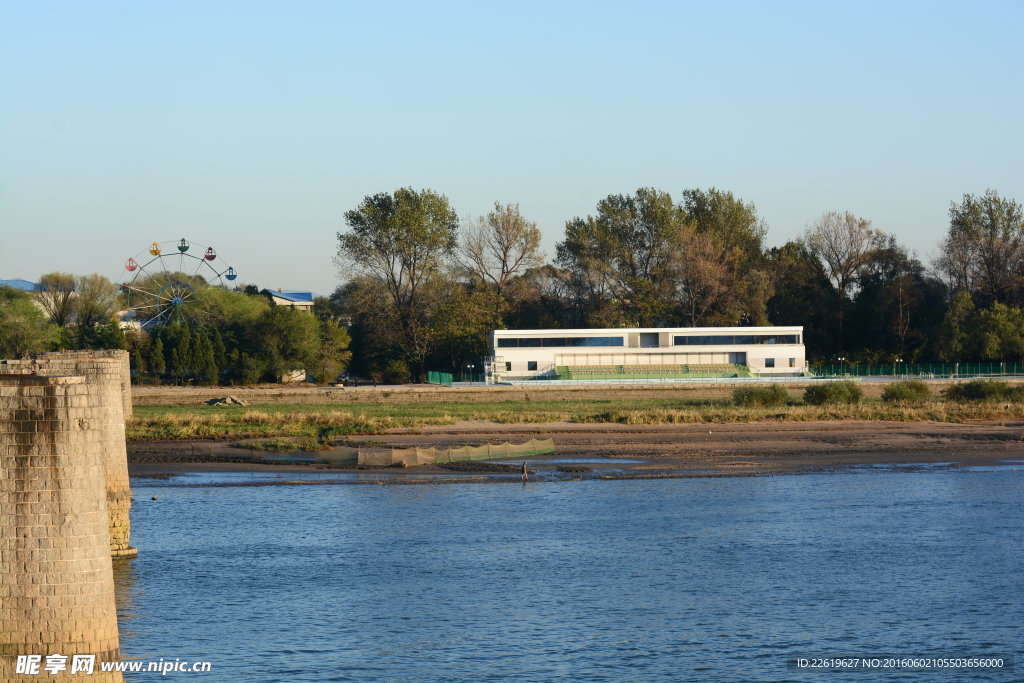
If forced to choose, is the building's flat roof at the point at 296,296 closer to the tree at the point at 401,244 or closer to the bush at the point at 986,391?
the tree at the point at 401,244

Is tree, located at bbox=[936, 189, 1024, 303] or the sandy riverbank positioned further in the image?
tree, located at bbox=[936, 189, 1024, 303]

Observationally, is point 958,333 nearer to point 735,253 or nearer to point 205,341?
point 735,253

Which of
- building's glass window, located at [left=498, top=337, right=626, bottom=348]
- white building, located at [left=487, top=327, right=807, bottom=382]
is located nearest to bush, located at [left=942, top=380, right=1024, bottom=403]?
white building, located at [left=487, top=327, right=807, bottom=382]

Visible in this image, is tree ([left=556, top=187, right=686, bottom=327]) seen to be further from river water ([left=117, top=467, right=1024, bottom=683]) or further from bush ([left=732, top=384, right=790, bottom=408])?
river water ([left=117, top=467, right=1024, bottom=683])

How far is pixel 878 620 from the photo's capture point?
22141 millimetres

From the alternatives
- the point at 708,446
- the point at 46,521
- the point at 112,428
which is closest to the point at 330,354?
the point at 708,446

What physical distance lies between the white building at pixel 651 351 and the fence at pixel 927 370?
13.4ft

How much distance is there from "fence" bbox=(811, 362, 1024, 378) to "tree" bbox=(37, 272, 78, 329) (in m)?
65.9

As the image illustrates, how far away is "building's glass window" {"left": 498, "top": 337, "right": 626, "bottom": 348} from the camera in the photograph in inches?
3388

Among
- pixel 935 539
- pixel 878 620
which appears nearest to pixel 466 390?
pixel 935 539

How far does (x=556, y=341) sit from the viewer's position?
86.9 m

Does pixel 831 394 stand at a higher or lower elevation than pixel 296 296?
lower

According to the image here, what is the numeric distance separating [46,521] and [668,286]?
3425 inches

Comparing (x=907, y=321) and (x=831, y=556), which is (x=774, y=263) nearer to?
(x=907, y=321)
